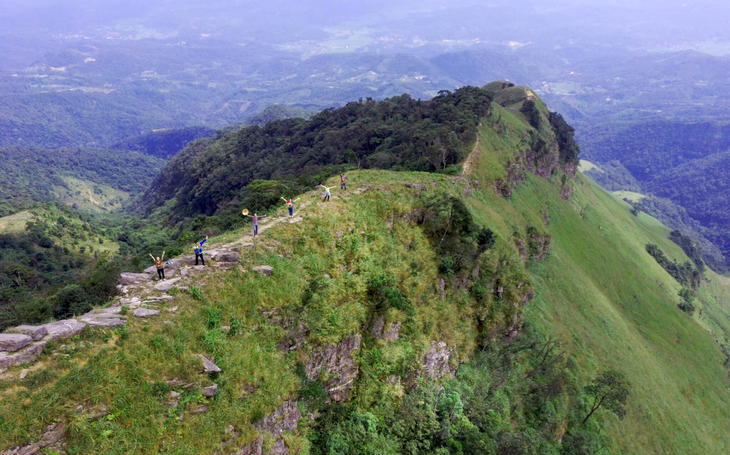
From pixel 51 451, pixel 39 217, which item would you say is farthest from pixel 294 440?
pixel 39 217

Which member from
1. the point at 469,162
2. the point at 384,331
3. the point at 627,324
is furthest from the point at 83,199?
the point at 627,324

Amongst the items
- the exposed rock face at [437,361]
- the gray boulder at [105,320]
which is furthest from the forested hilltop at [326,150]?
the gray boulder at [105,320]

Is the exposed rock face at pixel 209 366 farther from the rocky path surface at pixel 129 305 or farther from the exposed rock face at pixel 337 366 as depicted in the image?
the exposed rock face at pixel 337 366

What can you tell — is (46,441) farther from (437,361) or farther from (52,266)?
(52,266)

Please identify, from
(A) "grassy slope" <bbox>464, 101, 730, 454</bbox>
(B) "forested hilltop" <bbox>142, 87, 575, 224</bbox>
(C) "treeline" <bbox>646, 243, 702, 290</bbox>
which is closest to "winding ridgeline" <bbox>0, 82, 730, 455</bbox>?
(A) "grassy slope" <bbox>464, 101, 730, 454</bbox>

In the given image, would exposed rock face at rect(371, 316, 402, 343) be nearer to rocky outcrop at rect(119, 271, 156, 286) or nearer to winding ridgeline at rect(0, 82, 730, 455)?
winding ridgeline at rect(0, 82, 730, 455)
